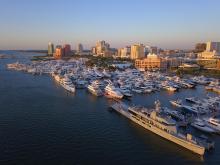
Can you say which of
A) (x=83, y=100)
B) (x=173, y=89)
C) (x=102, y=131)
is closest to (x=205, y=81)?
(x=173, y=89)

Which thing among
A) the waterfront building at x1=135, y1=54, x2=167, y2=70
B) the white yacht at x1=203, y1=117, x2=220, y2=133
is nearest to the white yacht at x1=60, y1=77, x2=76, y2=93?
the white yacht at x1=203, y1=117, x2=220, y2=133

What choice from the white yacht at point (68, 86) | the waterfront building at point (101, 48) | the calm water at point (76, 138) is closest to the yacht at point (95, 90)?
the white yacht at point (68, 86)

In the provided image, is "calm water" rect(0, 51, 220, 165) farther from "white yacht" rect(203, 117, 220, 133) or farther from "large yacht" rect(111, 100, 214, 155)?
"white yacht" rect(203, 117, 220, 133)

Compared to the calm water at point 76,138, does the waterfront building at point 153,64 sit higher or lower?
higher

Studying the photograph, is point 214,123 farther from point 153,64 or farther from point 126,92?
point 153,64

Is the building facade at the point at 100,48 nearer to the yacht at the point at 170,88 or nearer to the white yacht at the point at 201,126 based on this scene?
the yacht at the point at 170,88

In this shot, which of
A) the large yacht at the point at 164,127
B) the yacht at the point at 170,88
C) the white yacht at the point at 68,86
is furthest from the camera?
the yacht at the point at 170,88

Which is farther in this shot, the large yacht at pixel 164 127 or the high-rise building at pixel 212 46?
the high-rise building at pixel 212 46
